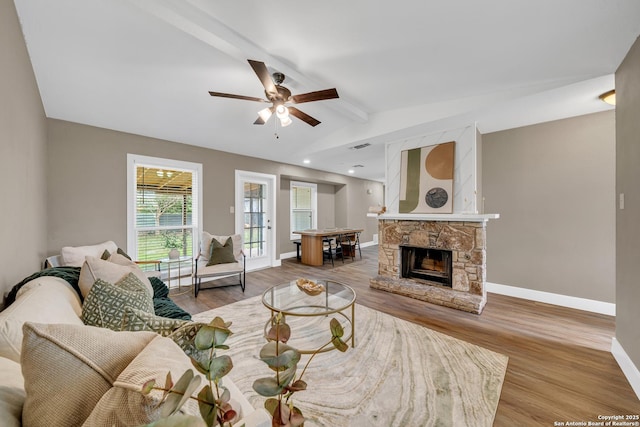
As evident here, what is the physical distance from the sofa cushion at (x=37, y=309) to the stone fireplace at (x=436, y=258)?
3.45 m

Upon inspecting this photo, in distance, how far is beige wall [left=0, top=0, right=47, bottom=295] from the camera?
1.37 meters

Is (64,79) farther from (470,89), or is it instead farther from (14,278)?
(470,89)

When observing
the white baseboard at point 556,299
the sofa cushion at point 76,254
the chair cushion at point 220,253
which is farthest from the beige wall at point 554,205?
the sofa cushion at point 76,254

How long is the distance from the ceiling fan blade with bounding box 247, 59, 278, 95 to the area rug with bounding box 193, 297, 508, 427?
2.30 meters

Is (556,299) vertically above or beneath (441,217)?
beneath

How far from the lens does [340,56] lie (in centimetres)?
218

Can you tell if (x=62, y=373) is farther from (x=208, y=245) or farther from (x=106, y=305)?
(x=208, y=245)

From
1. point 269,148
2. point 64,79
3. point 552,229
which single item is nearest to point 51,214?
point 64,79

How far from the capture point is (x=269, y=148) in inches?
179

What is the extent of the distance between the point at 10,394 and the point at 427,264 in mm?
4039

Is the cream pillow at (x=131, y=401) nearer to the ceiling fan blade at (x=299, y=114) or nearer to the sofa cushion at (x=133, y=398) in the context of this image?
the sofa cushion at (x=133, y=398)

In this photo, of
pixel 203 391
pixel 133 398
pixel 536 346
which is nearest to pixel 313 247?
pixel 536 346

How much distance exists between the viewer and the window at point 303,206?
6.68 m

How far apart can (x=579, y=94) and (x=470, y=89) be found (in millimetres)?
1067
